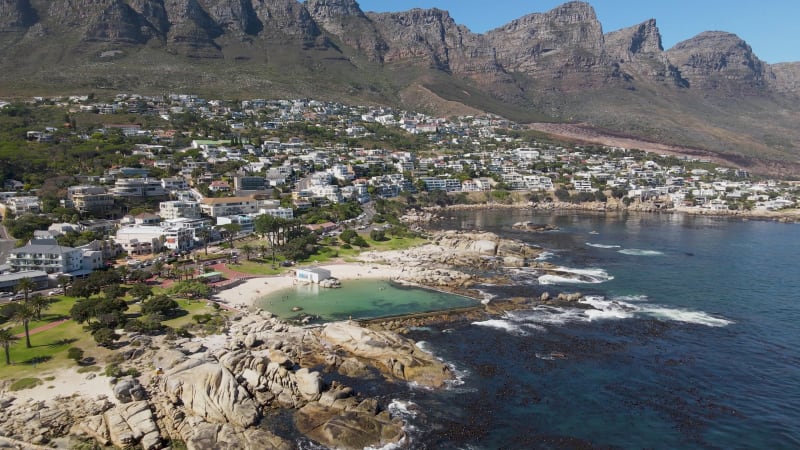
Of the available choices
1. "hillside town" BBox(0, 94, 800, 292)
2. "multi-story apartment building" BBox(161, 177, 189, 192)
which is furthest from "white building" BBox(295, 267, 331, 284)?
"multi-story apartment building" BBox(161, 177, 189, 192)

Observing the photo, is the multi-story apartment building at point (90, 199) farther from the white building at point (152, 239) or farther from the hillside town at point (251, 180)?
the white building at point (152, 239)

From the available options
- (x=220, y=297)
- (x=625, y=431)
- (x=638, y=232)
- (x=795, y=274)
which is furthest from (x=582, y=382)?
(x=638, y=232)

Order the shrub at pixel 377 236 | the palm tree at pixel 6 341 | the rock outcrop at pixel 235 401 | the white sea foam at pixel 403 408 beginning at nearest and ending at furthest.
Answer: the rock outcrop at pixel 235 401 < the white sea foam at pixel 403 408 < the palm tree at pixel 6 341 < the shrub at pixel 377 236

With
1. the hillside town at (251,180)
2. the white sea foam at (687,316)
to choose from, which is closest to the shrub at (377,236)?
the hillside town at (251,180)

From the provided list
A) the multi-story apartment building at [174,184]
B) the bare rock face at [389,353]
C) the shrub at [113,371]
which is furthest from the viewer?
the multi-story apartment building at [174,184]

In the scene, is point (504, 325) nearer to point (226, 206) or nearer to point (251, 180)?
point (226, 206)

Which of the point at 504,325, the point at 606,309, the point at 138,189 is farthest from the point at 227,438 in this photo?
the point at 138,189

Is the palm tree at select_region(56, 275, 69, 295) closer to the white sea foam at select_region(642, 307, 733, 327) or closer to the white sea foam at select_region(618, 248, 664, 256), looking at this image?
the white sea foam at select_region(642, 307, 733, 327)
